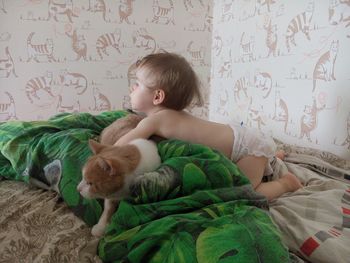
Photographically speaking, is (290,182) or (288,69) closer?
(290,182)

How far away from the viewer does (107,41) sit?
2.24 metres

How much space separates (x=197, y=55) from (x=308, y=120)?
1136 millimetres

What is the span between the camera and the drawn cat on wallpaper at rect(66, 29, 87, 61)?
216 centimetres

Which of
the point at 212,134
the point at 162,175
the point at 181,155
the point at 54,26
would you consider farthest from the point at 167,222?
the point at 54,26

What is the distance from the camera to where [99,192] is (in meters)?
0.77

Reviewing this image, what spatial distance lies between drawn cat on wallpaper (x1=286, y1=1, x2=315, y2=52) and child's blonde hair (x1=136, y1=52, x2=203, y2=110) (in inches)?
30.0

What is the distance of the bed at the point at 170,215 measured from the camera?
2.05 ft

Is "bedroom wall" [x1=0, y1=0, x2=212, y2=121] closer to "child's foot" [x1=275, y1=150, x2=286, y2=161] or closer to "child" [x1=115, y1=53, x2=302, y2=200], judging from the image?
"child" [x1=115, y1=53, x2=302, y2=200]

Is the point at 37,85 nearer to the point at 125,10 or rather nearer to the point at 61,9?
the point at 61,9

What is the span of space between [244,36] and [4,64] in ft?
4.89

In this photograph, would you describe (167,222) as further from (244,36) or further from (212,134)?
(244,36)

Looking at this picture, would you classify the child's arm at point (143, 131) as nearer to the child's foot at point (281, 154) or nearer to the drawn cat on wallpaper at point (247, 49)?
the child's foot at point (281, 154)

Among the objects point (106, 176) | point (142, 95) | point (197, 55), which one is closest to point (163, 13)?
point (197, 55)

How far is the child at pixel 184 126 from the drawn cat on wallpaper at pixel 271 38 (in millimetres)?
838
